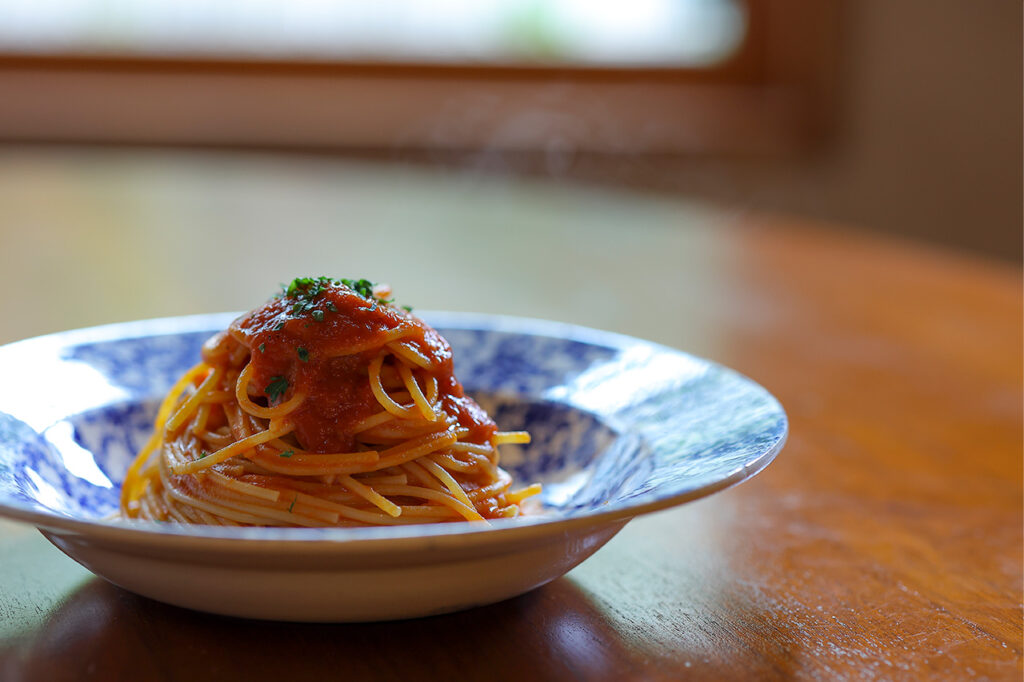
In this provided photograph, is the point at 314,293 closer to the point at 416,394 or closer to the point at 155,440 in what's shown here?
the point at 416,394

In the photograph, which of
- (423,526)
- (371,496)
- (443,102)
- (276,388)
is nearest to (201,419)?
(276,388)

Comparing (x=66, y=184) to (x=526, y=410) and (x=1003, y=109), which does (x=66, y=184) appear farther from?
(x=1003, y=109)

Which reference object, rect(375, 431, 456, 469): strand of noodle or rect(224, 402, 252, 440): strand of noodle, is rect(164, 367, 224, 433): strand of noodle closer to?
rect(224, 402, 252, 440): strand of noodle

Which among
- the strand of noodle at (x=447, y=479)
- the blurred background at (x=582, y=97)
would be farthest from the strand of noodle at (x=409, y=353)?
the blurred background at (x=582, y=97)

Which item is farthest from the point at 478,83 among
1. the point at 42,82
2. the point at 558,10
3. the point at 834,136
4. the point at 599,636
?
the point at 599,636

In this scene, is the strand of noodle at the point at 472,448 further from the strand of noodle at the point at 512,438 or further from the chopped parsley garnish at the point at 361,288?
the chopped parsley garnish at the point at 361,288

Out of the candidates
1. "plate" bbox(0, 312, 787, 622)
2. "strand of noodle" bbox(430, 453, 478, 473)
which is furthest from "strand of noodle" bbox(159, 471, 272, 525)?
"strand of noodle" bbox(430, 453, 478, 473)
